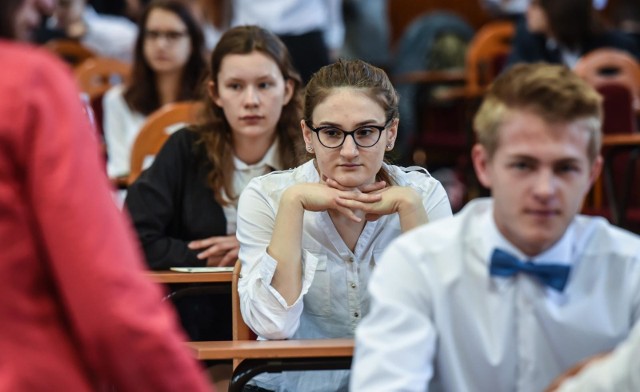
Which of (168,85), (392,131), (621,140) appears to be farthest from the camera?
(168,85)

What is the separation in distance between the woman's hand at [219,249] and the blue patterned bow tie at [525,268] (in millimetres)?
1508

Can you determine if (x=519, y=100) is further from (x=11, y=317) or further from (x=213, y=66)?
(x=213, y=66)

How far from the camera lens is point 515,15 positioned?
7770 mm

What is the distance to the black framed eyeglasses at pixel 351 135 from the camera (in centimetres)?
267

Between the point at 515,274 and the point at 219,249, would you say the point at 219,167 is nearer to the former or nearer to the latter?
the point at 219,249

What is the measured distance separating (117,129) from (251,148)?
174 cm

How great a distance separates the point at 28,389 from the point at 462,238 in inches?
32.1

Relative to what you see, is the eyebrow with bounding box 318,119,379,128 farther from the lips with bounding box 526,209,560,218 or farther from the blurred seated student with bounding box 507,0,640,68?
the blurred seated student with bounding box 507,0,640,68

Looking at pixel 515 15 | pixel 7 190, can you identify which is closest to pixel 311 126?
pixel 7 190

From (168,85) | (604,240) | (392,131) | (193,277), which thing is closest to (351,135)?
(392,131)

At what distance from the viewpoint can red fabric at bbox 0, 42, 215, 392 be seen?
1.41 metres

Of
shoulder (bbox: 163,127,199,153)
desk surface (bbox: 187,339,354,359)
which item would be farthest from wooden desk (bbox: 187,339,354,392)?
Result: shoulder (bbox: 163,127,199,153)

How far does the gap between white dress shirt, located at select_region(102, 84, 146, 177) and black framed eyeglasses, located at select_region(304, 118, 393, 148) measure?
93.2 inches

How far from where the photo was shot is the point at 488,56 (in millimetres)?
6734
